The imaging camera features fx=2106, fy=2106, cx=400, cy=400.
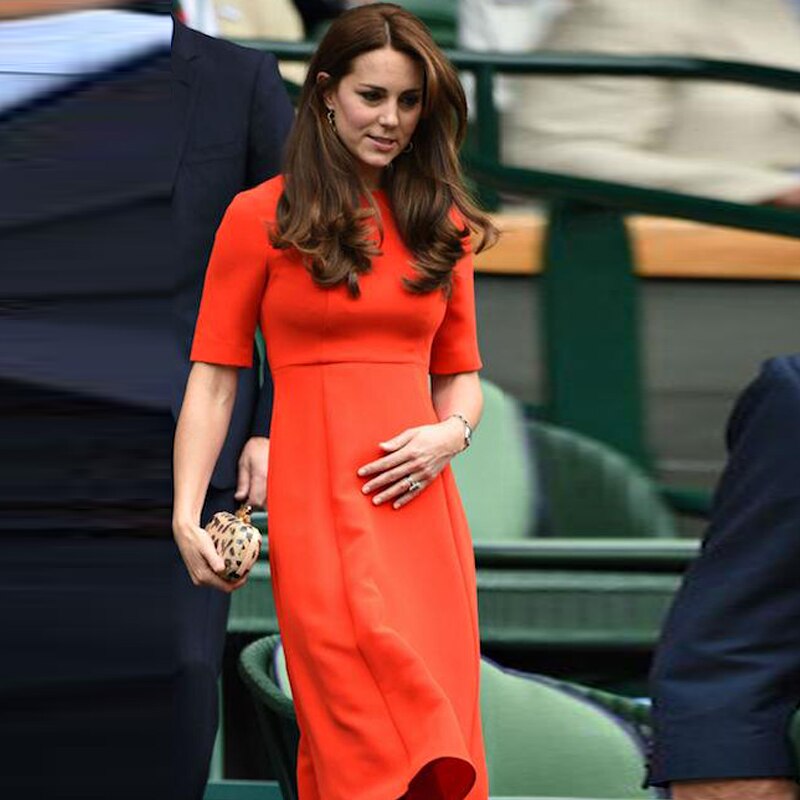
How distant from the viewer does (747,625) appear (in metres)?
2.18

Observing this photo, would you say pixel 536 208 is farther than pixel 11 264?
Yes

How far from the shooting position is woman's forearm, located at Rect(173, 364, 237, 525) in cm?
283

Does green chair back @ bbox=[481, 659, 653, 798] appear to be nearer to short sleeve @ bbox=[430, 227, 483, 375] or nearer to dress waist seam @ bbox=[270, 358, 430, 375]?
short sleeve @ bbox=[430, 227, 483, 375]

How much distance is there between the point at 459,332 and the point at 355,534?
341 mm

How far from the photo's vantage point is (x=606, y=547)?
14.7 ft

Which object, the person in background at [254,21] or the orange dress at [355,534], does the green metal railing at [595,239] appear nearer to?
the person in background at [254,21]

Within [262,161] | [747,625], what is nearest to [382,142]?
[262,161]

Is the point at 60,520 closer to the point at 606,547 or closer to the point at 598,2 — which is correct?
the point at 606,547

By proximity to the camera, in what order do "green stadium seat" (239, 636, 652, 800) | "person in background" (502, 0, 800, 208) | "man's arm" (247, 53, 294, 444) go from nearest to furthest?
1. "man's arm" (247, 53, 294, 444)
2. "green stadium seat" (239, 636, 652, 800)
3. "person in background" (502, 0, 800, 208)

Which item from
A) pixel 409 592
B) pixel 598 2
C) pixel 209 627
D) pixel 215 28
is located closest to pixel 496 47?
pixel 598 2

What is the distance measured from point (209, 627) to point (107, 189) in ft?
4.21

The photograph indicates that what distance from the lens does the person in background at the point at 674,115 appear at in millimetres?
4723

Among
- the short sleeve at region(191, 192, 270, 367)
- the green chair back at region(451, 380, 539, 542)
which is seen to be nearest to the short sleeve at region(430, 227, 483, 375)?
the short sleeve at region(191, 192, 270, 367)

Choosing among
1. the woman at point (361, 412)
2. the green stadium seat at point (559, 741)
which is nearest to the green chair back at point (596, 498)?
the green stadium seat at point (559, 741)
